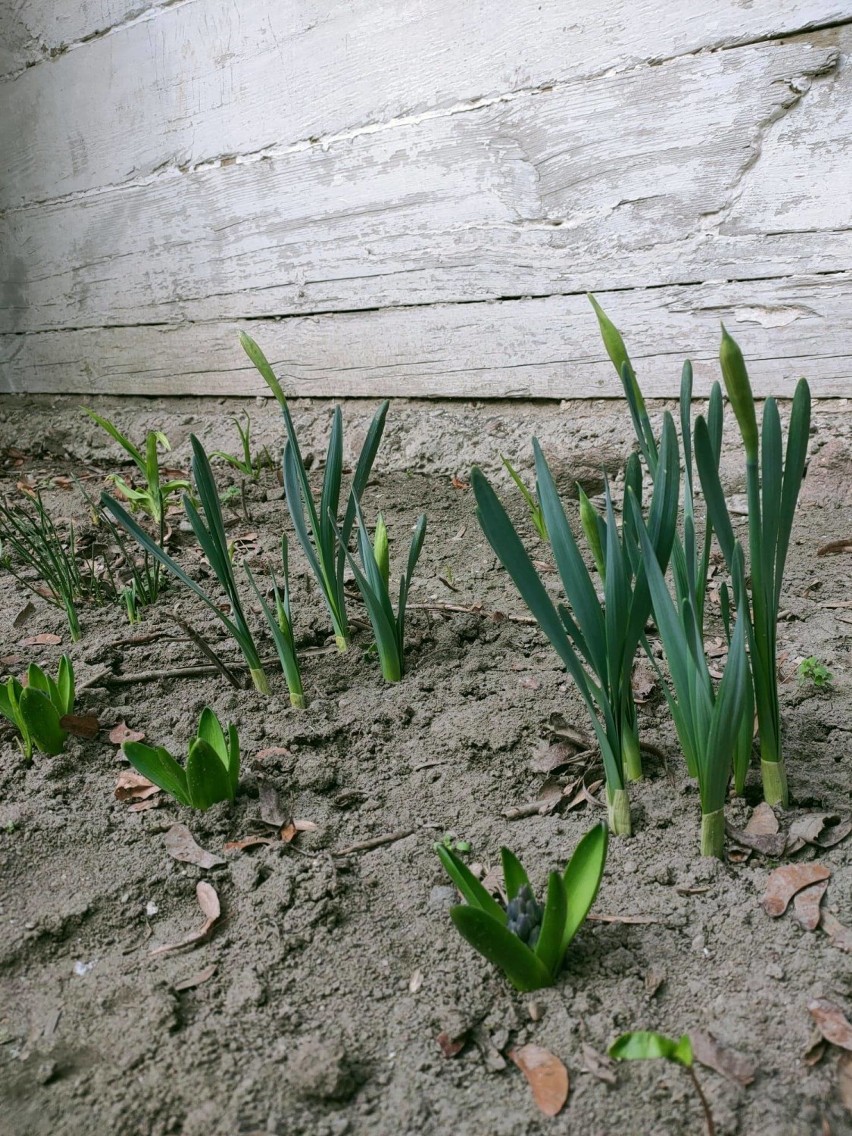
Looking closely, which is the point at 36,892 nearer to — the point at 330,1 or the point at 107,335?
the point at 330,1

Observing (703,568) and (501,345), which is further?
(501,345)

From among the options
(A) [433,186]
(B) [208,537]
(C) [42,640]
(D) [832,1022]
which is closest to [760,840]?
(D) [832,1022]

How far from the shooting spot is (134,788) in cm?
136

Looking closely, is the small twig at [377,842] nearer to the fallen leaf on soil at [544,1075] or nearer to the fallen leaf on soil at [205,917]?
the fallen leaf on soil at [205,917]

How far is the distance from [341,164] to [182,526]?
4.01ft

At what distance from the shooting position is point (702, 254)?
224 centimetres

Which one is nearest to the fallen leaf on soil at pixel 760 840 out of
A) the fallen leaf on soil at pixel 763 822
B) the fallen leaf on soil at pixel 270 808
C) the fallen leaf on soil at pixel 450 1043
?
the fallen leaf on soil at pixel 763 822

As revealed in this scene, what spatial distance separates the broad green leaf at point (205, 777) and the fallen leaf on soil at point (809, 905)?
0.76m

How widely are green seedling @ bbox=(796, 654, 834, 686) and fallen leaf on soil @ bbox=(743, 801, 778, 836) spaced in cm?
34

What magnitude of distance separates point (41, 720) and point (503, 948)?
863 millimetres

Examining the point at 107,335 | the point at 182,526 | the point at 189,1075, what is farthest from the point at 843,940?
the point at 107,335

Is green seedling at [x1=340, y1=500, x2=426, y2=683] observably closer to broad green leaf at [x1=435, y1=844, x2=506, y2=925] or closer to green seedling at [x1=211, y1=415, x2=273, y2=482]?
broad green leaf at [x1=435, y1=844, x2=506, y2=925]

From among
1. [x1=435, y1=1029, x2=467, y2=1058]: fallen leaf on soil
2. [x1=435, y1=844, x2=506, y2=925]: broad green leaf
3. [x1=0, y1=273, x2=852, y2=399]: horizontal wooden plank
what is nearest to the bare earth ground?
[x1=435, y1=1029, x2=467, y2=1058]: fallen leaf on soil

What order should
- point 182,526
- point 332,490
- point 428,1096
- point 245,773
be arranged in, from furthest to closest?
1. point 182,526
2. point 332,490
3. point 245,773
4. point 428,1096
